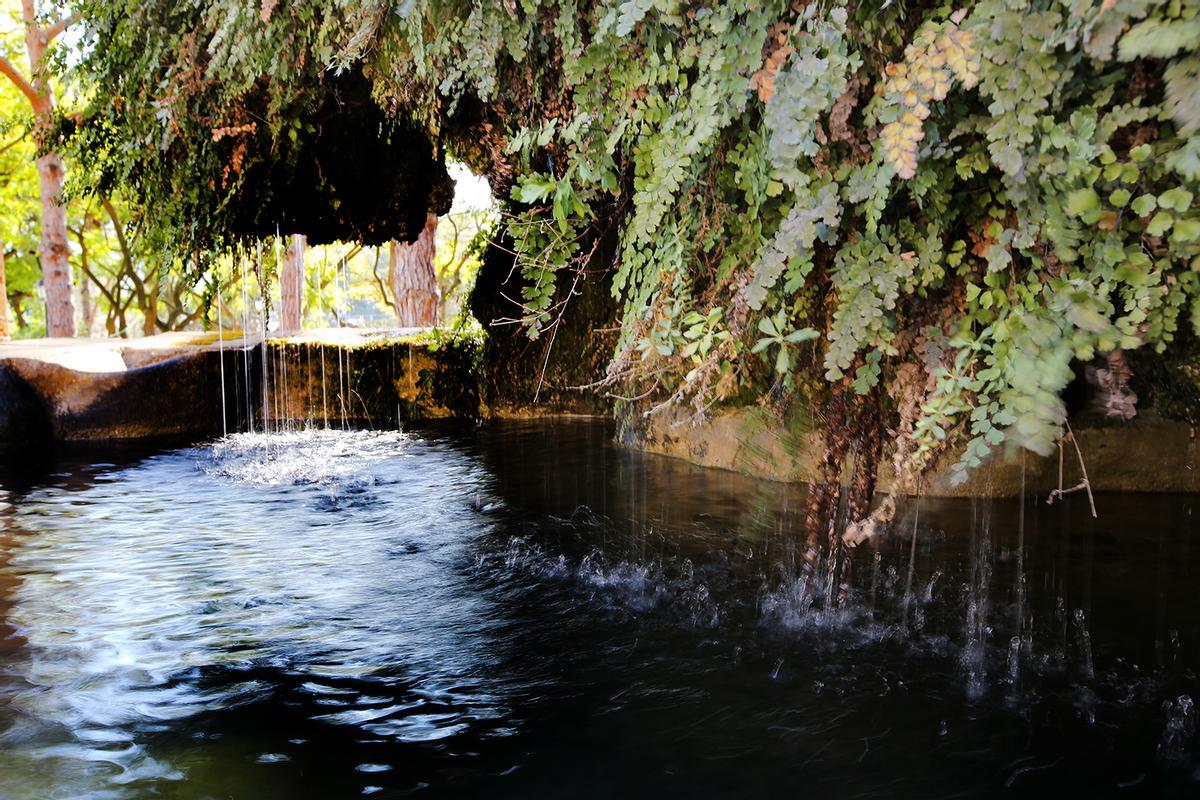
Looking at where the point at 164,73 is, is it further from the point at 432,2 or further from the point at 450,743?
the point at 450,743

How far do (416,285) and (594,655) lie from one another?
60.5 ft

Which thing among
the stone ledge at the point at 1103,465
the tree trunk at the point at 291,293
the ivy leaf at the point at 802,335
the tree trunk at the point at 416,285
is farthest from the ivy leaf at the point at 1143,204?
the tree trunk at the point at 291,293

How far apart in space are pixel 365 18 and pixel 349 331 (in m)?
11.1

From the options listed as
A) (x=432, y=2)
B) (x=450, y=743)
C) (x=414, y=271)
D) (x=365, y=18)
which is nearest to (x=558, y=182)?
(x=432, y=2)

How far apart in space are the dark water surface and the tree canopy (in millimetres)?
1129

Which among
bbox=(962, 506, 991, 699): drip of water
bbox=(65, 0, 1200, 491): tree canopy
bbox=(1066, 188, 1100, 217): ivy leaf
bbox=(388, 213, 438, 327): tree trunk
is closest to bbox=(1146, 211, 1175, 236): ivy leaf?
bbox=(65, 0, 1200, 491): tree canopy

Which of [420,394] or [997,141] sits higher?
[997,141]

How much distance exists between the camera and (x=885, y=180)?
2914 mm

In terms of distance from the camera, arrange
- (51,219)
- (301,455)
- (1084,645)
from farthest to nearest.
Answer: (51,219), (301,455), (1084,645)

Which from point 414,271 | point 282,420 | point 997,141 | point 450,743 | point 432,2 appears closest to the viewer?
point 997,141

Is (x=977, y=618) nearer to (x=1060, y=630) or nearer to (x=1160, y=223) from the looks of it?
(x=1060, y=630)

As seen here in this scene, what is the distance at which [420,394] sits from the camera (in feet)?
46.2

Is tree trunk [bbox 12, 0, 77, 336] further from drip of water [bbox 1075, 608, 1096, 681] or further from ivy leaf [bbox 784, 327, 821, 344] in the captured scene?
drip of water [bbox 1075, 608, 1096, 681]

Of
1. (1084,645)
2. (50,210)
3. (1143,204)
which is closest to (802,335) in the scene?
(1143,204)
